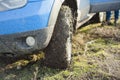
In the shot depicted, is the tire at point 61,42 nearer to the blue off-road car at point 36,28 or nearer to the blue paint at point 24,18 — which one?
the blue off-road car at point 36,28

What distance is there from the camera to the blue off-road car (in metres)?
3.75

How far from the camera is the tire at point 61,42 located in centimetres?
424

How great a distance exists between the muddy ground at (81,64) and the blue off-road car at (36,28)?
0.20 m

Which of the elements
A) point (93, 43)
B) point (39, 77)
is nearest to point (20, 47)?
point (39, 77)

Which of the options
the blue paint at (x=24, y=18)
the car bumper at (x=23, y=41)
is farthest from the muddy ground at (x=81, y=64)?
the blue paint at (x=24, y=18)

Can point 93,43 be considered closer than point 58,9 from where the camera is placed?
No

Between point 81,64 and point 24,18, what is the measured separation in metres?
1.24

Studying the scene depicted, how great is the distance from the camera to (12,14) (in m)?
3.75

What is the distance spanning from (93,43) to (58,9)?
161 cm

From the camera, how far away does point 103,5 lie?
5.68 meters

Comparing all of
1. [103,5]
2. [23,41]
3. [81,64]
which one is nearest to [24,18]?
[23,41]

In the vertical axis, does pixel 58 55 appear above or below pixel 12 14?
below

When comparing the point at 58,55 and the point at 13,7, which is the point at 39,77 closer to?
the point at 58,55

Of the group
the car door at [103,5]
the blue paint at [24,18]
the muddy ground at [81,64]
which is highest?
the car door at [103,5]
